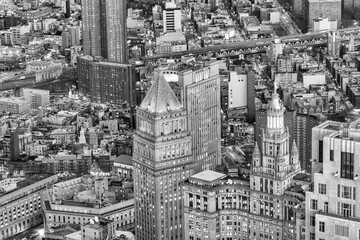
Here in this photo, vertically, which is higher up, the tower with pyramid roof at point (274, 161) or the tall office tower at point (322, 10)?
the tall office tower at point (322, 10)

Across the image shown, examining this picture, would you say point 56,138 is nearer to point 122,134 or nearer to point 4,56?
point 122,134

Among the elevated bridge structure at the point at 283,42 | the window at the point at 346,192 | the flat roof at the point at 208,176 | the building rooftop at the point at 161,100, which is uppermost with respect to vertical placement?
the window at the point at 346,192

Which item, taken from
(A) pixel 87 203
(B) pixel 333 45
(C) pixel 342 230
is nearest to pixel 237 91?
(B) pixel 333 45

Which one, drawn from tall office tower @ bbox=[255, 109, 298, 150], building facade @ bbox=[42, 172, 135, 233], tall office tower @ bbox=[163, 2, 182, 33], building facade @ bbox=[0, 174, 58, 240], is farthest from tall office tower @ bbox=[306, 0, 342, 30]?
building facade @ bbox=[0, 174, 58, 240]

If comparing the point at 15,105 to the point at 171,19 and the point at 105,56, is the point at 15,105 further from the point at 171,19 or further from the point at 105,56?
the point at 171,19

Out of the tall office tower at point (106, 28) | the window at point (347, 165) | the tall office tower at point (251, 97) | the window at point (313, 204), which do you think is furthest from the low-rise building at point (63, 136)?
the window at point (347, 165)

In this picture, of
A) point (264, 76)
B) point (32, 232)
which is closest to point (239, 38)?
point (264, 76)

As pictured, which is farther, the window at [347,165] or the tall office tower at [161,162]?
the tall office tower at [161,162]

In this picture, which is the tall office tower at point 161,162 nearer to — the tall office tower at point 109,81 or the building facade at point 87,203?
the building facade at point 87,203

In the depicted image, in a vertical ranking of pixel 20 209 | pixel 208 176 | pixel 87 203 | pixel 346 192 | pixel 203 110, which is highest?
pixel 346 192
